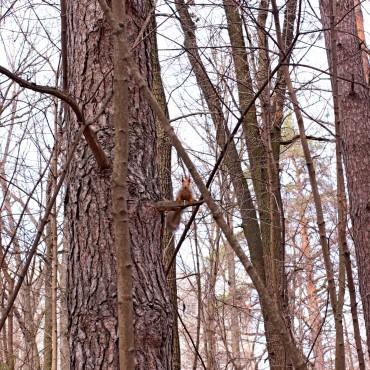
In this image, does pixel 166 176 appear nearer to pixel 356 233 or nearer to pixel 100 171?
pixel 356 233

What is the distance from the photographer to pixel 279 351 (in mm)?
5250

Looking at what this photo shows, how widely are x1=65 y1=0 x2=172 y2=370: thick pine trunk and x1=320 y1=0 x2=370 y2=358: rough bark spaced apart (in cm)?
292

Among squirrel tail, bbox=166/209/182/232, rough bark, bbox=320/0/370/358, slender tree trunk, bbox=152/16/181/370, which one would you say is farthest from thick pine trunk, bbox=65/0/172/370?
rough bark, bbox=320/0/370/358

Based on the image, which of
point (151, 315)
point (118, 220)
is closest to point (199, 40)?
point (151, 315)

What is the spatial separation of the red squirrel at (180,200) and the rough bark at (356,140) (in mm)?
2907

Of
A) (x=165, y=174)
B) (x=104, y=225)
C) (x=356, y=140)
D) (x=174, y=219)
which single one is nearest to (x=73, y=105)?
(x=104, y=225)

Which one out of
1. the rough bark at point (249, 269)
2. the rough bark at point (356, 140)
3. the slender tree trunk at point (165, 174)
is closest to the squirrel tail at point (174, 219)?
the rough bark at point (249, 269)

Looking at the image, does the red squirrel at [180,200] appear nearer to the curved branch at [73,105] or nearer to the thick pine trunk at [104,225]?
the thick pine trunk at [104,225]

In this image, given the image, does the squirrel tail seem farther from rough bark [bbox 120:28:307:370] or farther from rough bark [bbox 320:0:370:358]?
rough bark [bbox 320:0:370:358]

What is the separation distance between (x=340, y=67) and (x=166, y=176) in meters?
1.81

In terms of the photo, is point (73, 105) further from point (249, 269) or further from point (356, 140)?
point (356, 140)

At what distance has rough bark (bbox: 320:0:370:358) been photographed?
4.77 metres

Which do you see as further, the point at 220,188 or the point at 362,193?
the point at 220,188

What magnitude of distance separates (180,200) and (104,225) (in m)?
0.29
